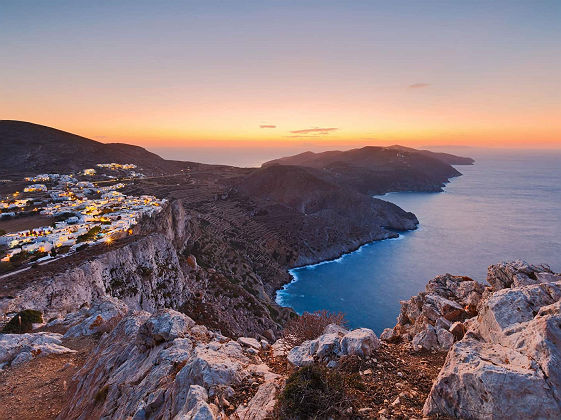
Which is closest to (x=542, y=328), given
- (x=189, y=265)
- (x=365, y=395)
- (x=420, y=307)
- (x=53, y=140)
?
(x=365, y=395)

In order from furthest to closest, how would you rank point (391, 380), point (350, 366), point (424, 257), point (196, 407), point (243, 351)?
point (424, 257) → point (243, 351) → point (350, 366) → point (391, 380) → point (196, 407)

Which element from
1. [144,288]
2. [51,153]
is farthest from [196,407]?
[51,153]

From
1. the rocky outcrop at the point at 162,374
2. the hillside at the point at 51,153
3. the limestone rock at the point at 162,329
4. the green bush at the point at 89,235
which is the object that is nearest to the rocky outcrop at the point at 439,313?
the rocky outcrop at the point at 162,374

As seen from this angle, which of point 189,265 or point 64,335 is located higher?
point 64,335

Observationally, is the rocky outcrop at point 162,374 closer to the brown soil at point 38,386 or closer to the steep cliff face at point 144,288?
the brown soil at point 38,386

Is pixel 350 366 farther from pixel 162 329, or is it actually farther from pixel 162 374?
pixel 162 329

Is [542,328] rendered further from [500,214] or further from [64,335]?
[500,214]

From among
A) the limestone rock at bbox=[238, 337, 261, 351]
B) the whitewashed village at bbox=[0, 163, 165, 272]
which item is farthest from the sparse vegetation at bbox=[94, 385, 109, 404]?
the whitewashed village at bbox=[0, 163, 165, 272]
